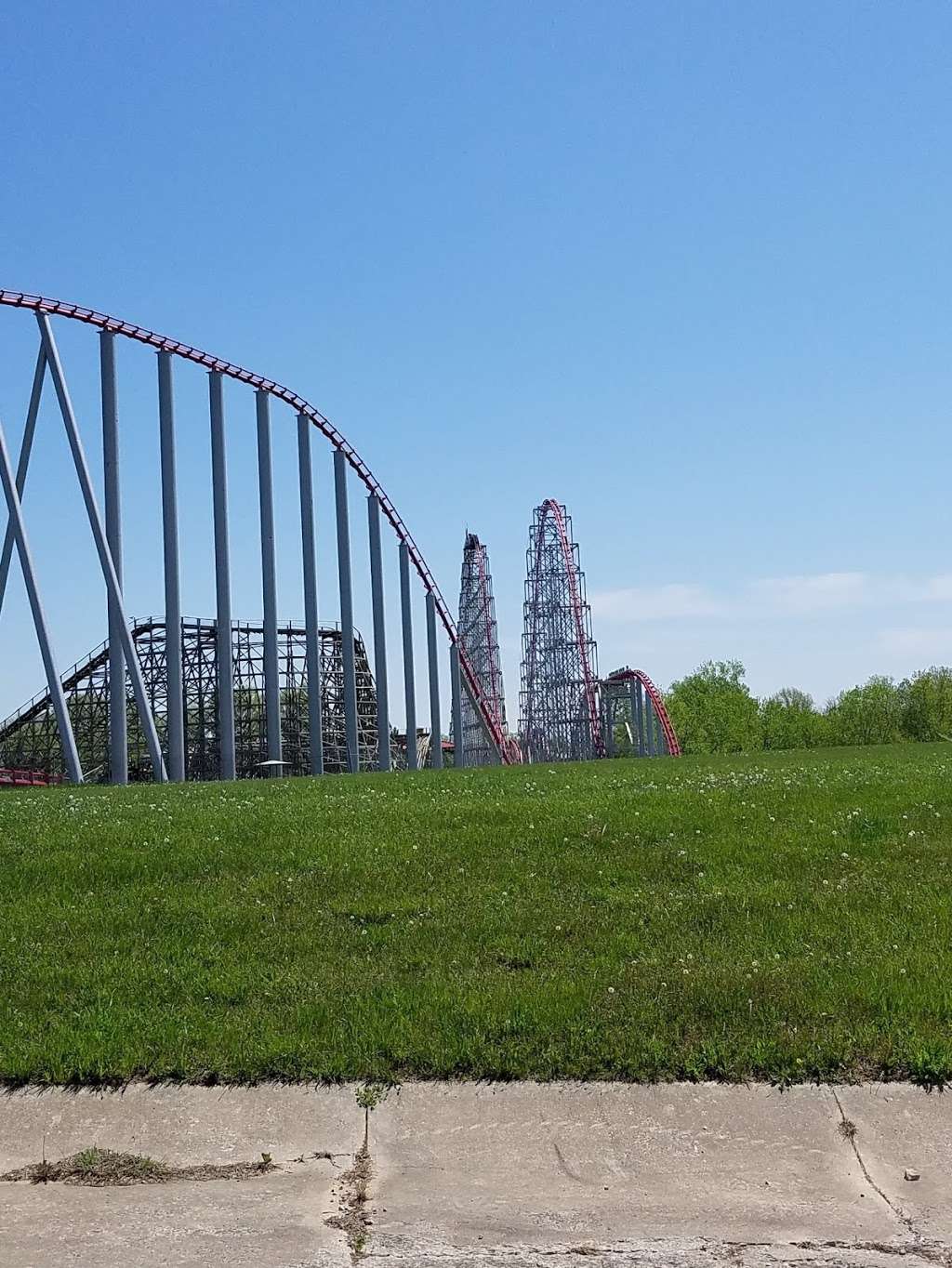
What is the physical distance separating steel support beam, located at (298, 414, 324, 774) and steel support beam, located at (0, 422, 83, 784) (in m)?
9.03

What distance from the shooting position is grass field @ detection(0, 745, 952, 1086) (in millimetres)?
6391

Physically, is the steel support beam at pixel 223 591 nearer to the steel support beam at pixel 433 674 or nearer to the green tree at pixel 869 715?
the steel support beam at pixel 433 674

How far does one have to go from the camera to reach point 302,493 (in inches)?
1528

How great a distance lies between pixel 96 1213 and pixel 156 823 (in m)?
6.84

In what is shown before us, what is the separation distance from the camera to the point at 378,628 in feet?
140

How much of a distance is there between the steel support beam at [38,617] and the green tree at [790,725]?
77242 mm

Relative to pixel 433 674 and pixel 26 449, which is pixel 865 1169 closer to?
pixel 26 449

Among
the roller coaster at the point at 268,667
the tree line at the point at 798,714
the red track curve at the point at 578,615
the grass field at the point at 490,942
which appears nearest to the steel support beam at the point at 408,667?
the roller coaster at the point at 268,667

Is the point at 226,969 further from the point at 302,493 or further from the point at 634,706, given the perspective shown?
the point at 634,706

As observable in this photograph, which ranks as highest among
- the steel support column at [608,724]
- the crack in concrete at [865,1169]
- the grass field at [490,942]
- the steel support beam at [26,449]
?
the steel support beam at [26,449]

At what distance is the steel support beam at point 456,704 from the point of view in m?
51.8

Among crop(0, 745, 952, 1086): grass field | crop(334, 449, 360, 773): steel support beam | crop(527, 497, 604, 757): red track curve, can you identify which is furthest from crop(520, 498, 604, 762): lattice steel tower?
crop(0, 745, 952, 1086): grass field

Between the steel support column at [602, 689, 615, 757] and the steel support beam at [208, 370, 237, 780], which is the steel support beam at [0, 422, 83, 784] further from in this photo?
the steel support column at [602, 689, 615, 757]

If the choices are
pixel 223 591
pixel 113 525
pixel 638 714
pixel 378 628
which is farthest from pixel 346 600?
pixel 638 714
